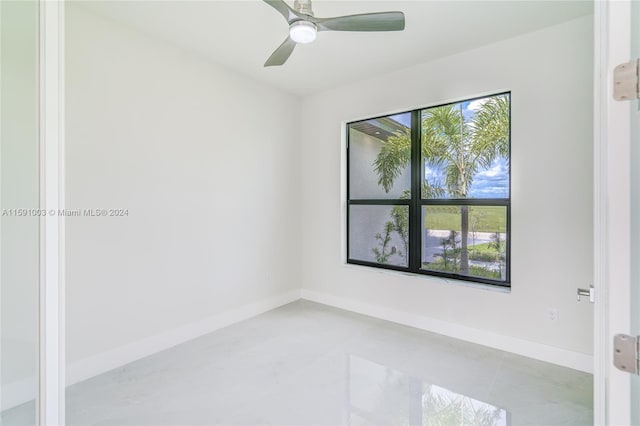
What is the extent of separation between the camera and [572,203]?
98.2 inches

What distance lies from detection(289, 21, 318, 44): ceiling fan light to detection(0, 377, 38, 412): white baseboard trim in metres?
1.93

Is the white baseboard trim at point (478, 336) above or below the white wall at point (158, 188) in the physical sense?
below

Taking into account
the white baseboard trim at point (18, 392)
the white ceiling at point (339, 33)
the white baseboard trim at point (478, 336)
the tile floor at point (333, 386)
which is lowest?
the tile floor at point (333, 386)

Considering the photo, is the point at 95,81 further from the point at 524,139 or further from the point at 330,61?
the point at 524,139

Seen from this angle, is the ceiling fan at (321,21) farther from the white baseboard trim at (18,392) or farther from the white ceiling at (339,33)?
the white baseboard trim at (18,392)

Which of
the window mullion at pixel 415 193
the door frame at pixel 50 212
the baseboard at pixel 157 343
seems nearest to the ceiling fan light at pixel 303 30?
the door frame at pixel 50 212

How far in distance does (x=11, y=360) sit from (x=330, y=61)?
10.4 ft

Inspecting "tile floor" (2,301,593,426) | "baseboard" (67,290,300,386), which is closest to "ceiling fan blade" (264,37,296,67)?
"tile floor" (2,301,593,426)

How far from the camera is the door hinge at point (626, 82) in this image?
746mm

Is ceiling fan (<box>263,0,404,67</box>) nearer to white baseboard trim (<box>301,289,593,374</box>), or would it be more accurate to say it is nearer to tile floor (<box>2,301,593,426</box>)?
tile floor (<box>2,301,593,426</box>)

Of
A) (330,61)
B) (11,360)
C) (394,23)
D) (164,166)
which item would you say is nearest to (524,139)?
(394,23)

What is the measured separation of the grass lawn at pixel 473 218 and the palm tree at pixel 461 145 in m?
0.06

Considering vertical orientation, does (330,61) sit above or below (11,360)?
above

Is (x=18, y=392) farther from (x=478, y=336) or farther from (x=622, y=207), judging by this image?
(x=478, y=336)
